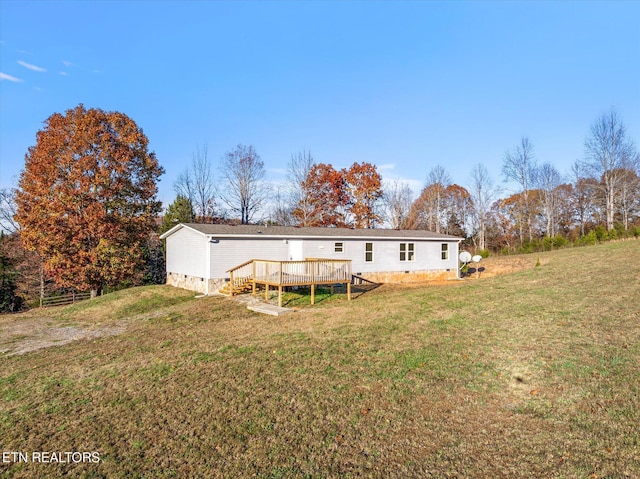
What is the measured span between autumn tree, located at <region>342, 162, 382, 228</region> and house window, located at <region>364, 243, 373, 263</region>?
1526 cm

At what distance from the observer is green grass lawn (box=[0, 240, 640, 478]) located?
3855mm

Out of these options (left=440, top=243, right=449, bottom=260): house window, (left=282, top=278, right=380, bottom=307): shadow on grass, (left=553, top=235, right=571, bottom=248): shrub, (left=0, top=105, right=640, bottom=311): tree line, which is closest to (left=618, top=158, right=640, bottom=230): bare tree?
(left=0, top=105, right=640, bottom=311): tree line

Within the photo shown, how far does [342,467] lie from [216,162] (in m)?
33.0

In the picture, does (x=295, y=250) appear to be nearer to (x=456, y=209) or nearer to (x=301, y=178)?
(x=301, y=178)

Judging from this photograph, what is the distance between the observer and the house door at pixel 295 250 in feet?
62.9

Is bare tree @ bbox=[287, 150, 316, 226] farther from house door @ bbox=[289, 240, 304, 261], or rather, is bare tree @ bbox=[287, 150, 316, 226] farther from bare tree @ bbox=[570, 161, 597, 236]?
bare tree @ bbox=[570, 161, 597, 236]

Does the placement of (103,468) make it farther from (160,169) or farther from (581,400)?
(160,169)

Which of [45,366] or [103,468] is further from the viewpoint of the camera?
[45,366]

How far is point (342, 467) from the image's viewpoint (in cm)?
375

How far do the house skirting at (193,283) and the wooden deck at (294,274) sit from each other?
83cm

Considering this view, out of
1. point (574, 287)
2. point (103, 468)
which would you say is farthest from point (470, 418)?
point (574, 287)

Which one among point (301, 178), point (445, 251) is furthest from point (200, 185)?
point (445, 251)

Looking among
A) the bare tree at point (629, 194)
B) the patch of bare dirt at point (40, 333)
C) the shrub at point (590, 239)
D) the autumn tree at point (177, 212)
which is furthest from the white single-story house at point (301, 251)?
the bare tree at point (629, 194)

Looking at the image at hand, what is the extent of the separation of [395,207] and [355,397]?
34.7 metres
